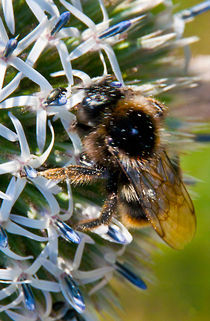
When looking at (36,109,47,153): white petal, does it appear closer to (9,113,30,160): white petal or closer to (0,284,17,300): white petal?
(9,113,30,160): white petal

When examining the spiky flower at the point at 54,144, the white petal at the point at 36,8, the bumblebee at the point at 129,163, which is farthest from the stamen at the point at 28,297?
the white petal at the point at 36,8

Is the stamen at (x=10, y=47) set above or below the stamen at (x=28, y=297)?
above

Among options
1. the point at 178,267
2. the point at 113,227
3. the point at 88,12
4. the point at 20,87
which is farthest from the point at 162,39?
the point at 178,267

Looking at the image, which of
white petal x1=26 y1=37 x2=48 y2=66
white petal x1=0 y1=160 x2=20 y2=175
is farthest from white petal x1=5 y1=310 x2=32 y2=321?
white petal x1=26 y1=37 x2=48 y2=66

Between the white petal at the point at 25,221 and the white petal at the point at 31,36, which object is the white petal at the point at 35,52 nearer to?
the white petal at the point at 31,36

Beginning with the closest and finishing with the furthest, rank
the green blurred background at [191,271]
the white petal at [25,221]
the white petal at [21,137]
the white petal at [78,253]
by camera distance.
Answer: the white petal at [21,137], the white petal at [25,221], the white petal at [78,253], the green blurred background at [191,271]

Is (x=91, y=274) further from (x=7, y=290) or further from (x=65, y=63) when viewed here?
(x=65, y=63)
